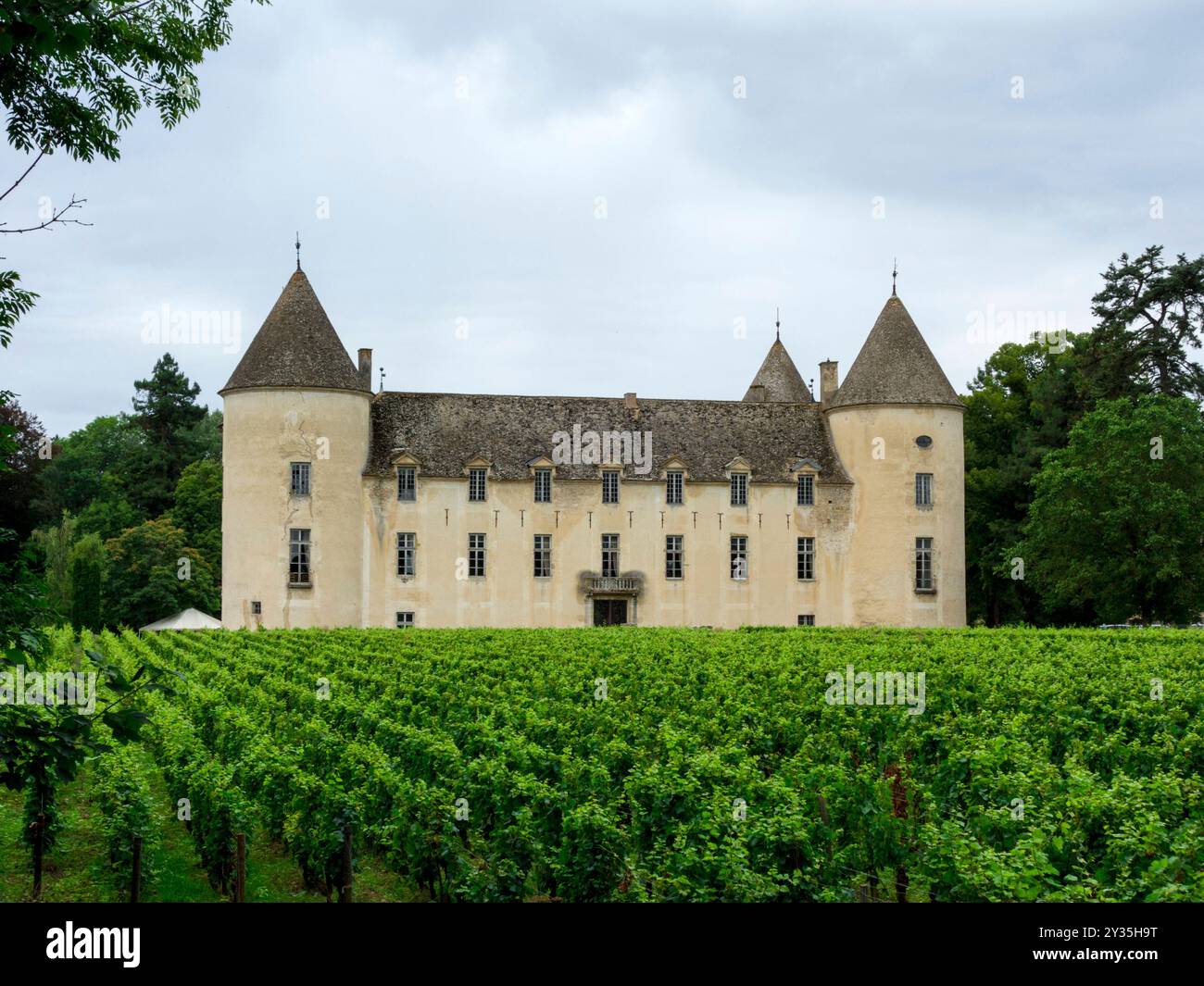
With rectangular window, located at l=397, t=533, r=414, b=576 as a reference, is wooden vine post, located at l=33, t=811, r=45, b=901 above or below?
below

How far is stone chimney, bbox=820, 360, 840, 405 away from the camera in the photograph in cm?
5444

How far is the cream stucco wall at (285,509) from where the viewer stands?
46.5 meters

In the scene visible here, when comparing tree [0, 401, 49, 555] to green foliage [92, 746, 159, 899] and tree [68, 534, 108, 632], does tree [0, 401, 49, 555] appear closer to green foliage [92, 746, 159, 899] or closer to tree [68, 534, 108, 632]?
tree [68, 534, 108, 632]

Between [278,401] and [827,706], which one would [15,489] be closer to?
[278,401]

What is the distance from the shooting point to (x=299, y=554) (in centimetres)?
4662

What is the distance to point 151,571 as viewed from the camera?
59.0m

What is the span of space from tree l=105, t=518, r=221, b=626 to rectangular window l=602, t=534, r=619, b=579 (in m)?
19.8

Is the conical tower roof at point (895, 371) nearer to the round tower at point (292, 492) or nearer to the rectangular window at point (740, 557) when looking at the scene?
the rectangular window at point (740, 557)

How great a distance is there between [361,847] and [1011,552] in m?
41.7

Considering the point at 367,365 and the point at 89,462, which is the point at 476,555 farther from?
the point at 89,462

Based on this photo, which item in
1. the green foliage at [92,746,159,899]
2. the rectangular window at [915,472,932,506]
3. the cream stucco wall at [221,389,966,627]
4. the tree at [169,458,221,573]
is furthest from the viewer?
the tree at [169,458,221,573]

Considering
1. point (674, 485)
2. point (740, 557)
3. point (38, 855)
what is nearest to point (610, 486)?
point (674, 485)

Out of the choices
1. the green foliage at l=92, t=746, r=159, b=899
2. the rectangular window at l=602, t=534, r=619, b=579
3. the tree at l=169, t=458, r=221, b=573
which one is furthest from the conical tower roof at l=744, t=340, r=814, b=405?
the green foliage at l=92, t=746, r=159, b=899

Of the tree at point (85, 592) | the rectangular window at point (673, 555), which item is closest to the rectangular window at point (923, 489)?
the rectangular window at point (673, 555)
